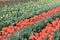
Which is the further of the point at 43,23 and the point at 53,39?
the point at 43,23

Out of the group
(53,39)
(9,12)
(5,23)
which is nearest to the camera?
(53,39)

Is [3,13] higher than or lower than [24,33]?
lower

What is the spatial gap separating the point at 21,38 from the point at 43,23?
1.84 metres

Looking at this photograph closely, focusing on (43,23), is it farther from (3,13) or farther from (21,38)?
(3,13)

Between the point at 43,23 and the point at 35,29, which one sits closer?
the point at 35,29

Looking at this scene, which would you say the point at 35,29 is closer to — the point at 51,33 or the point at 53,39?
the point at 51,33

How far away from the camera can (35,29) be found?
6566 mm

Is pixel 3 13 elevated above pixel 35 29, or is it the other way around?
pixel 35 29

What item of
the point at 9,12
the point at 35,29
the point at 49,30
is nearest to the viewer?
the point at 49,30

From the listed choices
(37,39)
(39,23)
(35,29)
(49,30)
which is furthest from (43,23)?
(37,39)

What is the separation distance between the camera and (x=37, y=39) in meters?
5.32

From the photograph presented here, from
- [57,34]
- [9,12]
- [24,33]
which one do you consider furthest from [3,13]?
[57,34]

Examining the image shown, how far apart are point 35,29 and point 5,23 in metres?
2.74

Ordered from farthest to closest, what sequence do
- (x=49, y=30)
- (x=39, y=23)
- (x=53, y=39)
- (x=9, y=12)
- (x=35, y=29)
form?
(x=9, y=12) → (x=39, y=23) → (x=35, y=29) → (x=49, y=30) → (x=53, y=39)
